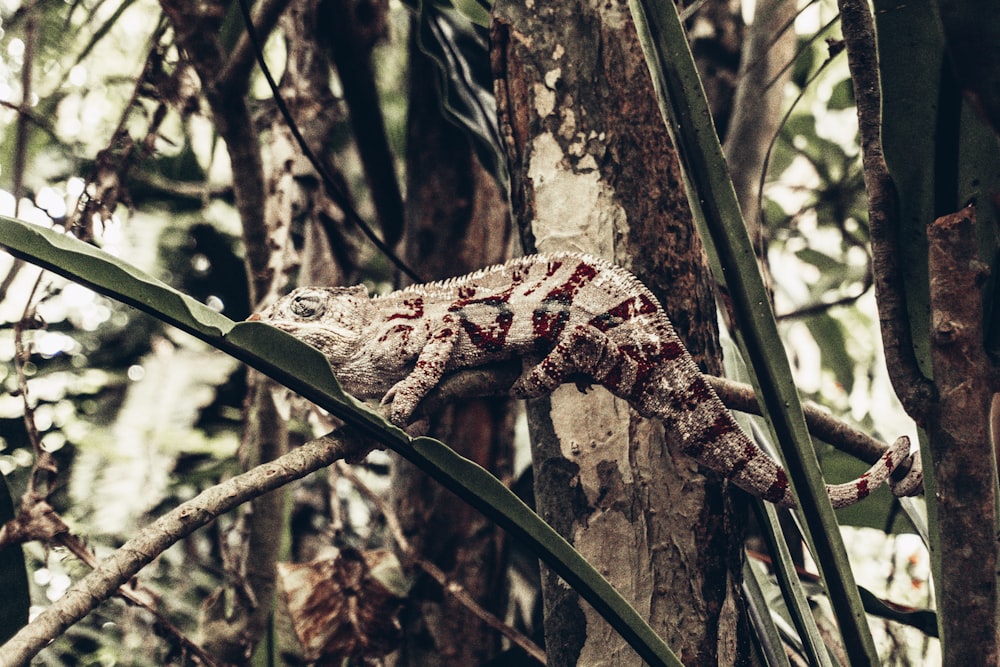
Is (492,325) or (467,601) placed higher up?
(492,325)

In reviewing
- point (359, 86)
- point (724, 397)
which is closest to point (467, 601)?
point (724, 397)

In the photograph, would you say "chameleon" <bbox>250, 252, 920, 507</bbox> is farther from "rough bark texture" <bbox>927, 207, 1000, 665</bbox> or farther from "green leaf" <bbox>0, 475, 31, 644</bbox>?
"green leaf" <bbox>0, 475, 31, 644</bbox>

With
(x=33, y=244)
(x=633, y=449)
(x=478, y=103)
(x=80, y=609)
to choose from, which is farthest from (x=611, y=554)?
(x=478, y=103)

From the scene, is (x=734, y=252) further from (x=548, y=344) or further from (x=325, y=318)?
(x=325, y=318)

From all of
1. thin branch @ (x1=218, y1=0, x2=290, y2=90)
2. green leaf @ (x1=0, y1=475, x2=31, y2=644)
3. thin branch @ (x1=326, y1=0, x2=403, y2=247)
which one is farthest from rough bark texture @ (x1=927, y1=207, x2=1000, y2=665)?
thin branch @ (x1=326, y1=0, x2=403, y2=247)

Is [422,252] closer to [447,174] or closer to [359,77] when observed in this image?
[447,174]

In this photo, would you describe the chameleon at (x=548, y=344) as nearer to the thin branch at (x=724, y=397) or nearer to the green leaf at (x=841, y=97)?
the thin branch at (x=724, y=397)
